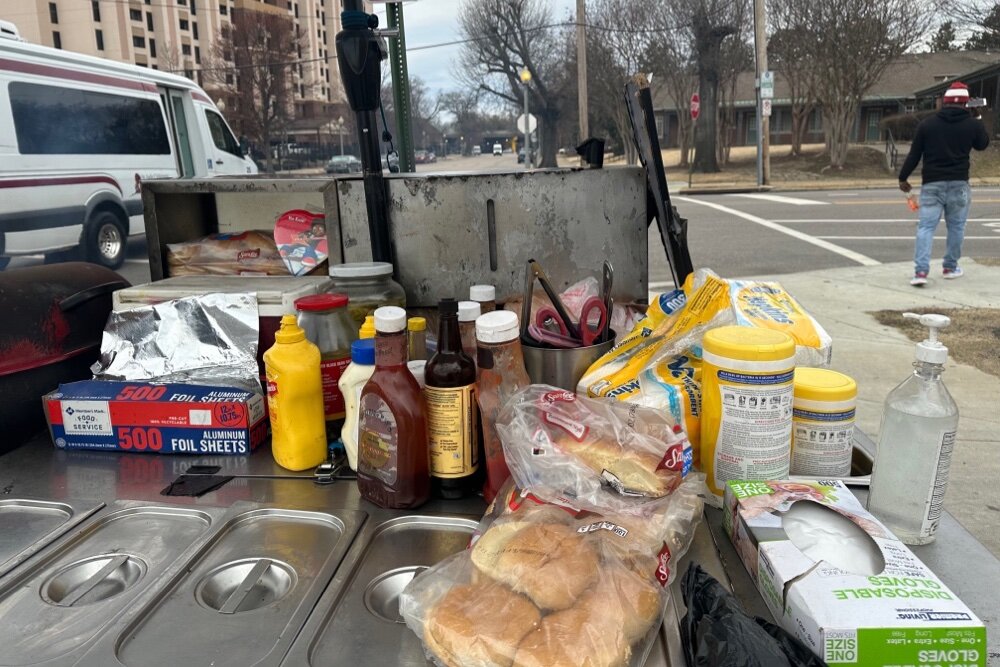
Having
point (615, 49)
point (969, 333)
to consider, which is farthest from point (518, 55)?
point (969, 333)

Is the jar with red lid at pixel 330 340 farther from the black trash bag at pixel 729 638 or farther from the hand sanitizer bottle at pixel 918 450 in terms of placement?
the hand sanitizer bottle at pixel 918 450

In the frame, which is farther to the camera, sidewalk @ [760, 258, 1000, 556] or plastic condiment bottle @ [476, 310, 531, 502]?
sidewalk @ [760, 258, 1000, 556]

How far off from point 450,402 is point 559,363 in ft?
1.06

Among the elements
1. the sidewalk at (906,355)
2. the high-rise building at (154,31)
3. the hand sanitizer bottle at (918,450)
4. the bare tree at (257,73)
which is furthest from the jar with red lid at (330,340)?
the high-rise building at (154,31)

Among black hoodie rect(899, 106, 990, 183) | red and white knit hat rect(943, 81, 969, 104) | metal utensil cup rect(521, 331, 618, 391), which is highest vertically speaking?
red and white knit hat rect(943, 81, 969, 104)

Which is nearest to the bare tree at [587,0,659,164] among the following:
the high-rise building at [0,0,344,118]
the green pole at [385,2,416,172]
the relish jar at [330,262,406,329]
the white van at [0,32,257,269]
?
the high-rise building at [0,0,344,118]

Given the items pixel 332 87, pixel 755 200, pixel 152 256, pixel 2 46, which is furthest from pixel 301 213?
pixel 332 87

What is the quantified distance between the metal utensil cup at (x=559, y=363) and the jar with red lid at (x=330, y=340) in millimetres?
451

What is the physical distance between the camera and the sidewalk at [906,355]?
11.6ft

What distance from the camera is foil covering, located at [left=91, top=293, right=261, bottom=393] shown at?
181 cm

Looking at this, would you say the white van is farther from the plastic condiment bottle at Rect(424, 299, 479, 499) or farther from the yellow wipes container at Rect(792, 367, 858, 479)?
the yellow wipes container at Rect(792, 367, 858, 479)

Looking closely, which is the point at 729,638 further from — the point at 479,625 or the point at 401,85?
the point at 401,85

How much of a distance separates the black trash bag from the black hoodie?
24.3 feet

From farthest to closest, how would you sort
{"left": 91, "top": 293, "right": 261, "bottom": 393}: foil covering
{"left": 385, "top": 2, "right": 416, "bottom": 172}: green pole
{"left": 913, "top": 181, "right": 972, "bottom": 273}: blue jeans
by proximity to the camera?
{"left": 913, "top": 181, "right": 972, "bottom": 273}: blue jeans, {"left": 385, "top": 2, "right": 416, "bottom": 172}: green pole, {"left": 91, "top": 293, "right": 261, "bottom": 393}: foil covering
